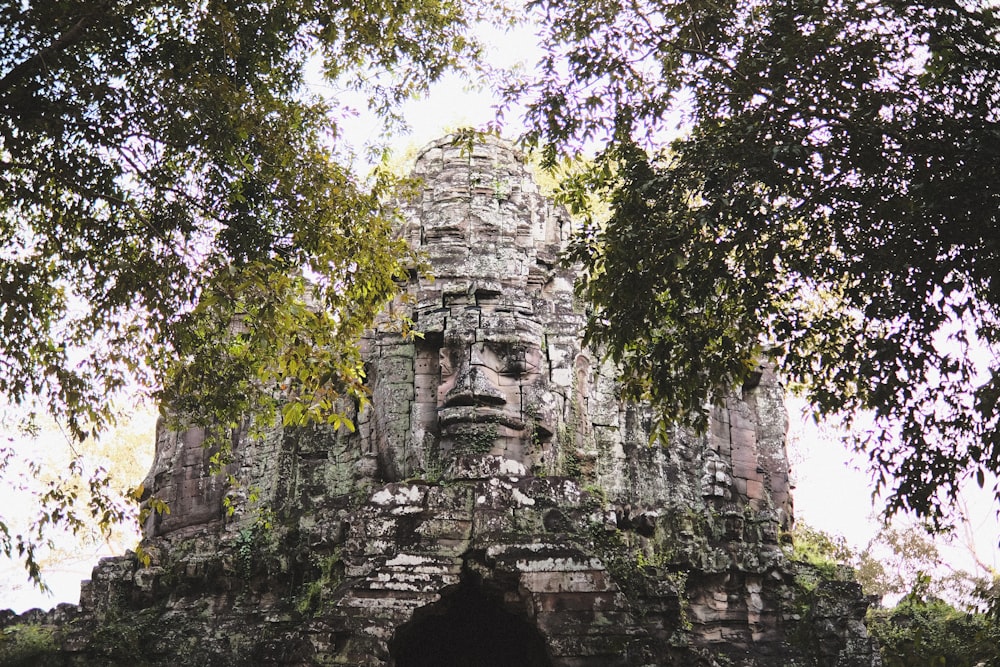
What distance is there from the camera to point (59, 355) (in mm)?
9117

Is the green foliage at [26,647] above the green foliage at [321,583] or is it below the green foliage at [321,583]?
below

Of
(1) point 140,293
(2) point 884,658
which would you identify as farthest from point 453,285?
(2) point 884,658

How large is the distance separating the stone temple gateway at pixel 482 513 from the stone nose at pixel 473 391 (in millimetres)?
24

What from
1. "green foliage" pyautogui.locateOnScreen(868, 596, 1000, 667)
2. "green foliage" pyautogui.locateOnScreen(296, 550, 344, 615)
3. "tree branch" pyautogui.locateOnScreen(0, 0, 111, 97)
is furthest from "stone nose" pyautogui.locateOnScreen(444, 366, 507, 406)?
"tree branch" pyautogui.locateOnScreen(0, 0, 111, 97)

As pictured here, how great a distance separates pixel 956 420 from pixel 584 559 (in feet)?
12.7

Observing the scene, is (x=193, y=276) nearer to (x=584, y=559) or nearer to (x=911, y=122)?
(x=584, y=559)

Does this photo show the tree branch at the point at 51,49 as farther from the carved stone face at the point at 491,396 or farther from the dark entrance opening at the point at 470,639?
the dark entrance opening at the point at 470,639

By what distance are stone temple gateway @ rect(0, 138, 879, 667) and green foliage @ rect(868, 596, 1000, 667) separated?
848mm

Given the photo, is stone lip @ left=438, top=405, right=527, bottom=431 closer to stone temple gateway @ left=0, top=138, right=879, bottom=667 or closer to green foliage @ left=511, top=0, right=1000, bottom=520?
stone temple gateway @ left=0, top=138, right=879, bottom=667

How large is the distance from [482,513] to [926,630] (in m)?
6.55

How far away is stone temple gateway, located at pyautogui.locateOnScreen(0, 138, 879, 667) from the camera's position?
418 inches

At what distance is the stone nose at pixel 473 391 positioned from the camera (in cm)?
1210

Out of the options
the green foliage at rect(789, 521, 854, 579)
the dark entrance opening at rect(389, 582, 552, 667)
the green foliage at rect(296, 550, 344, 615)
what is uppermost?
the green foliage at rect(789, 521, 854, 579)

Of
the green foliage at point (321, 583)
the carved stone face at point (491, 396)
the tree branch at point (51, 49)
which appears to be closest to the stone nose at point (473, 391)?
the carved stone face at point (491, 396)
